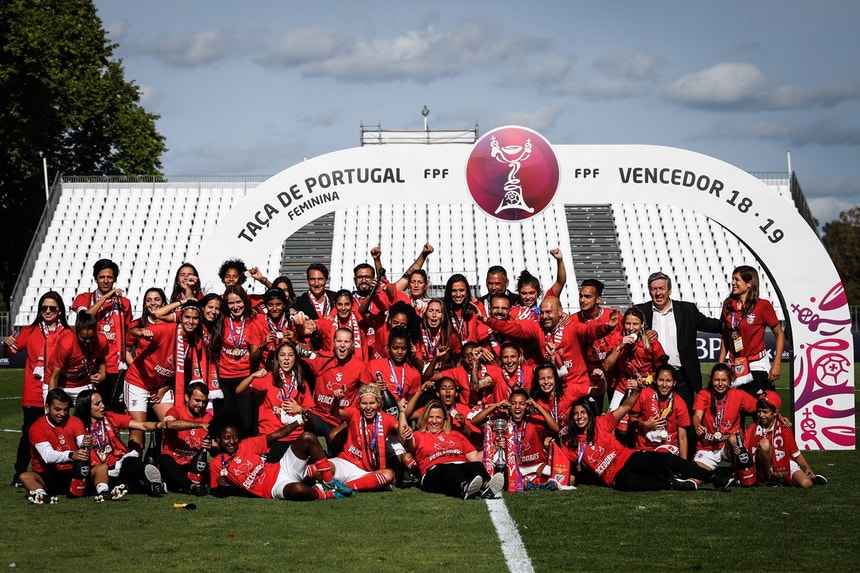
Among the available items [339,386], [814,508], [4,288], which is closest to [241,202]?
[339,386]

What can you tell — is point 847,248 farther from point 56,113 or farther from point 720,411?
point 720,411

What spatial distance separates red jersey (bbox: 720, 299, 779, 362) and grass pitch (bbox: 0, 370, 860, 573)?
148 centimetres

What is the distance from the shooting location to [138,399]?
337 inches

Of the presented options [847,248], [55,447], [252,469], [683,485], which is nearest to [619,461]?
[683,485]

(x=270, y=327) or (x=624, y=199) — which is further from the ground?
(x=624, y=199)

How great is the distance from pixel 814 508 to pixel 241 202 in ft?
19.1

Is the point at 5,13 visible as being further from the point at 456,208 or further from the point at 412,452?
the point at 412,452

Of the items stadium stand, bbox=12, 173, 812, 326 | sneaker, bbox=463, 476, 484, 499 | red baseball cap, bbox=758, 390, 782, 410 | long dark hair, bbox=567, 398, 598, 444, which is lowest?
sneaker, bbox=463, 476, 484, 499

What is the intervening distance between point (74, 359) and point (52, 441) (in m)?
0.83

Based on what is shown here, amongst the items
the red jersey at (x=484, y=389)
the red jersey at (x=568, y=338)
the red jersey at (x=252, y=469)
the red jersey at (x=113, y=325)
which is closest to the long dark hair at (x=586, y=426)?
the red jersey at (x=568, y=338)

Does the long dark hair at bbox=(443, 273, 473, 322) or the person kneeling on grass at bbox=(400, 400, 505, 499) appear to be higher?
the long dark hair at bbox=(443, 273, 473, 322)

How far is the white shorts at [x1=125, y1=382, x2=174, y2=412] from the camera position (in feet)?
28.1

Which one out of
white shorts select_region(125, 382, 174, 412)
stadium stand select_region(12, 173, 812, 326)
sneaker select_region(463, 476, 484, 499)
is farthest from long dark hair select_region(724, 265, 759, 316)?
stadium stand select_region(12, 173, 812, 326)

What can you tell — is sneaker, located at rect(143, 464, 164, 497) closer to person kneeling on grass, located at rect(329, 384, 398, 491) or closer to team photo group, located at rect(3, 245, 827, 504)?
team photo group, located at rect(3, 245, 827, 504)
